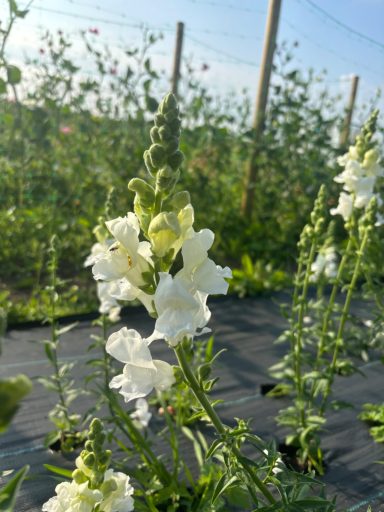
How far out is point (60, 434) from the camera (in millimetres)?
2541

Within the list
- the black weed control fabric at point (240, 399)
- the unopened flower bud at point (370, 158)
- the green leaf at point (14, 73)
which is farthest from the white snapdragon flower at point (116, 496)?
the green leaf at point (14, 73)

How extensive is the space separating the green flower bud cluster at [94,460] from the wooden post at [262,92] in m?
5.21

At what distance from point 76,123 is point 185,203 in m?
4.91

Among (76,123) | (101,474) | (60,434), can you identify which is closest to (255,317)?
(60,434)

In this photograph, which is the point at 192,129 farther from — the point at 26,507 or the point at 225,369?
the point at 26,507

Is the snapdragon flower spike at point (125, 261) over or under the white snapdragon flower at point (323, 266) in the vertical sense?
over

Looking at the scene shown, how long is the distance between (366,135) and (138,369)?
175 centimetres

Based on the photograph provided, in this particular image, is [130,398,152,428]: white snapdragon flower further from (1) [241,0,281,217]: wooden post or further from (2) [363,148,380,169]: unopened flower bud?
(1) [241,0,281,217]: wooden post

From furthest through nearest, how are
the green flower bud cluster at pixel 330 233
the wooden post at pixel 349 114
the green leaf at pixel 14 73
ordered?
the wooden post at pixel 349 114 → the green leaf at pixel 14 73 → the green flower bud cluster at pixel 330 233

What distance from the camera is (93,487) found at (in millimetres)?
1354

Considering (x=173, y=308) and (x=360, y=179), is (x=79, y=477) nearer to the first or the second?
(x=173, y=308)

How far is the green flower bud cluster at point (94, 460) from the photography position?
1.32 metres

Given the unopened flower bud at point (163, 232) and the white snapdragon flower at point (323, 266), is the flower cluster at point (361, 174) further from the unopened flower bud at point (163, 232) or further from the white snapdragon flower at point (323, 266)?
the unopened flower bud at point (163, 232)

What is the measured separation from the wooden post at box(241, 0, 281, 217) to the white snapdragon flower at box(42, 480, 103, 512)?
5.24m
